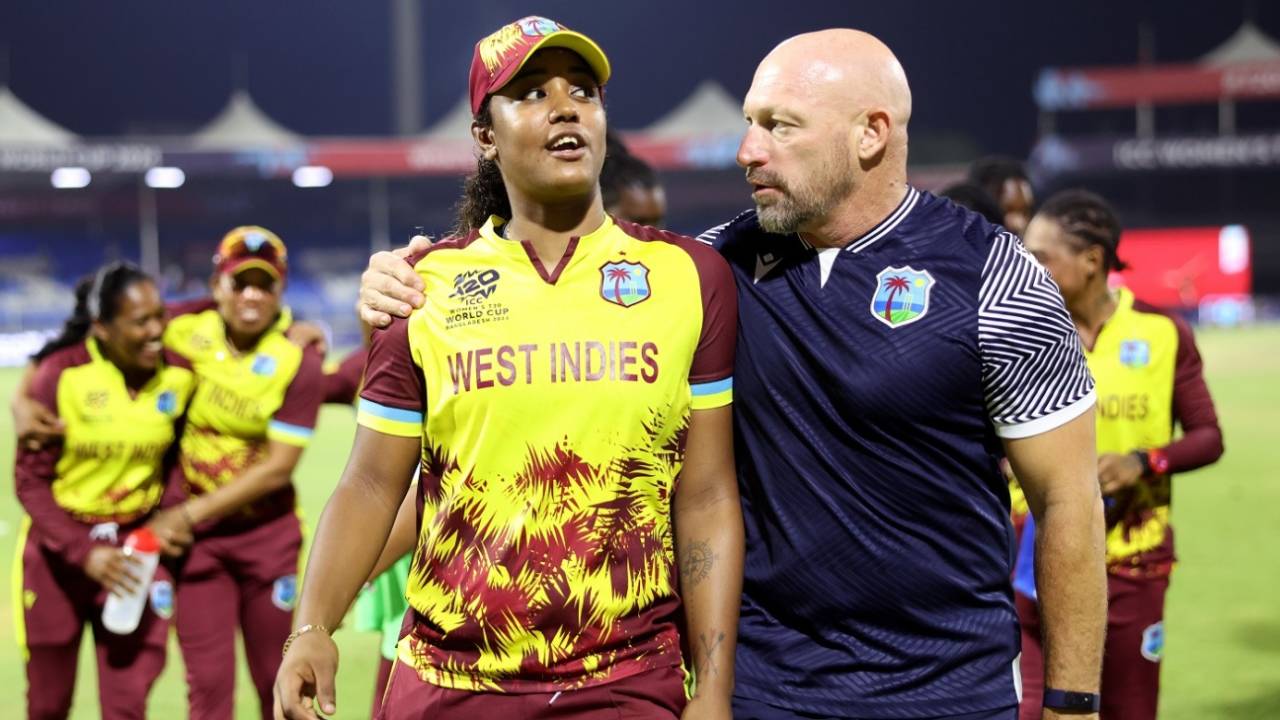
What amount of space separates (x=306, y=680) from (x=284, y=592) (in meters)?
3.59

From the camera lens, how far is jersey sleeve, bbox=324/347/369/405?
647 centimetres

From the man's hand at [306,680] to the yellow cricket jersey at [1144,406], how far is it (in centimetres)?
337

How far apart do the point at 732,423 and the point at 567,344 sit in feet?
1.52

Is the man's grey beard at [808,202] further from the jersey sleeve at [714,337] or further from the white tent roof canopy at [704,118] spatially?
the white tent roof canopy at [704,118]

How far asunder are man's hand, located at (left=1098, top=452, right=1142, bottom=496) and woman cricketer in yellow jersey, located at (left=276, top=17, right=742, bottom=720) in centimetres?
254

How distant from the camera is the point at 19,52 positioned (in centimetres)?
6059

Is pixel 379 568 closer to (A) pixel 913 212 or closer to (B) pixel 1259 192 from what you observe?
(A) pixel 913 212

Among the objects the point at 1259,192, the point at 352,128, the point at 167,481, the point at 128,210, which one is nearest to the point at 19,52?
the point at 352,128

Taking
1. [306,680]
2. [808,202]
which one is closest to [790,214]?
[808,202]

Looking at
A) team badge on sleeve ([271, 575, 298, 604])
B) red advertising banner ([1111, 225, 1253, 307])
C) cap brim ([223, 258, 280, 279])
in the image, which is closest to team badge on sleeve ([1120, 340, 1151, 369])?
team badge on sleeve ([271, 575, 298, 604])

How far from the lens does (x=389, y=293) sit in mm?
2832

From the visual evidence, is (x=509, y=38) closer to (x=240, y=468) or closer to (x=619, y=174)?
(x=619, y=174)

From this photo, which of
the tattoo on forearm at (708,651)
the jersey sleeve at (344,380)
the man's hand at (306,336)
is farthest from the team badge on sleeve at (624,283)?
the man's hand at (306,336)

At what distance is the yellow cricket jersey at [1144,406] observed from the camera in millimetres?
5215
